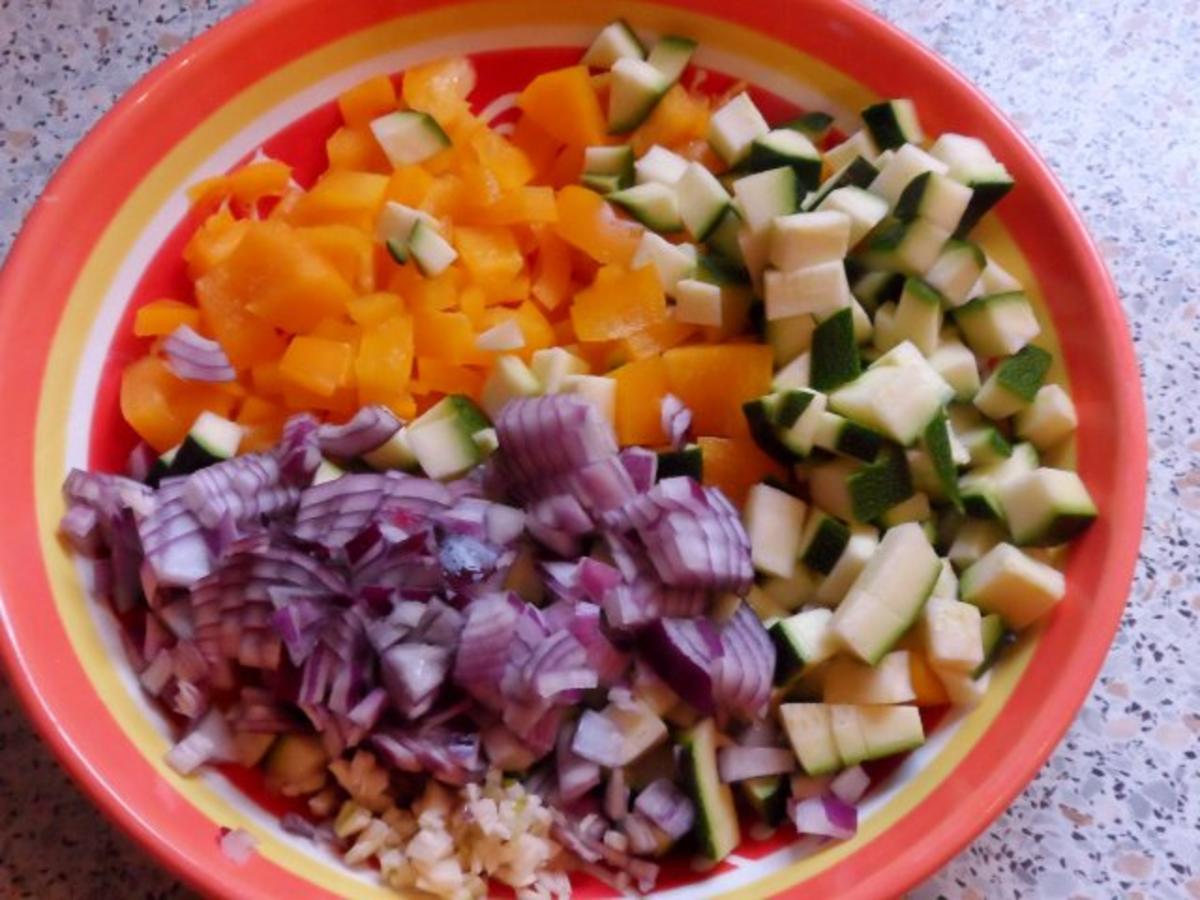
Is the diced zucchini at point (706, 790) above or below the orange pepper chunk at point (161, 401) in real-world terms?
below

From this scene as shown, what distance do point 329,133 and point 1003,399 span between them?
31.1 inches

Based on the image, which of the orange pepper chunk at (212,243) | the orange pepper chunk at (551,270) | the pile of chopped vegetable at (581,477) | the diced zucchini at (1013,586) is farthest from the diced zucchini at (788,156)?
the orange pepper chunk at (212,243)

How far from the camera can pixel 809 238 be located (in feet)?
4.26

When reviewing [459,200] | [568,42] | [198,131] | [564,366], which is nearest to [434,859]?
[564,366]

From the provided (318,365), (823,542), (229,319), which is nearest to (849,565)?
(823,542)

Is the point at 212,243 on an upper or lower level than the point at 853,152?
lower

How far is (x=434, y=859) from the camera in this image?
1.17 metres

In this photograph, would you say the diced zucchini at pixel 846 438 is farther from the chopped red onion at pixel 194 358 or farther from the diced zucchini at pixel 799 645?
the chopped red onion at pixel 194 358

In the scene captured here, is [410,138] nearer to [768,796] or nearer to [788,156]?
[788,156]

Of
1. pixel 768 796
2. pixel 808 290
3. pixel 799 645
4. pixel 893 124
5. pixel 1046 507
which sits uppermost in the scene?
pixel 893 124

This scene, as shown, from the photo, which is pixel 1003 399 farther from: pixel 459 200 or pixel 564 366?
pixel 459 200

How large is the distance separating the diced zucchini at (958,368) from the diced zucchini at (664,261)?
0.90 feet

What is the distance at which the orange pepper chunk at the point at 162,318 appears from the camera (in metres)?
1.33

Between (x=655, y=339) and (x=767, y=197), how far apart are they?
0.62 feet
